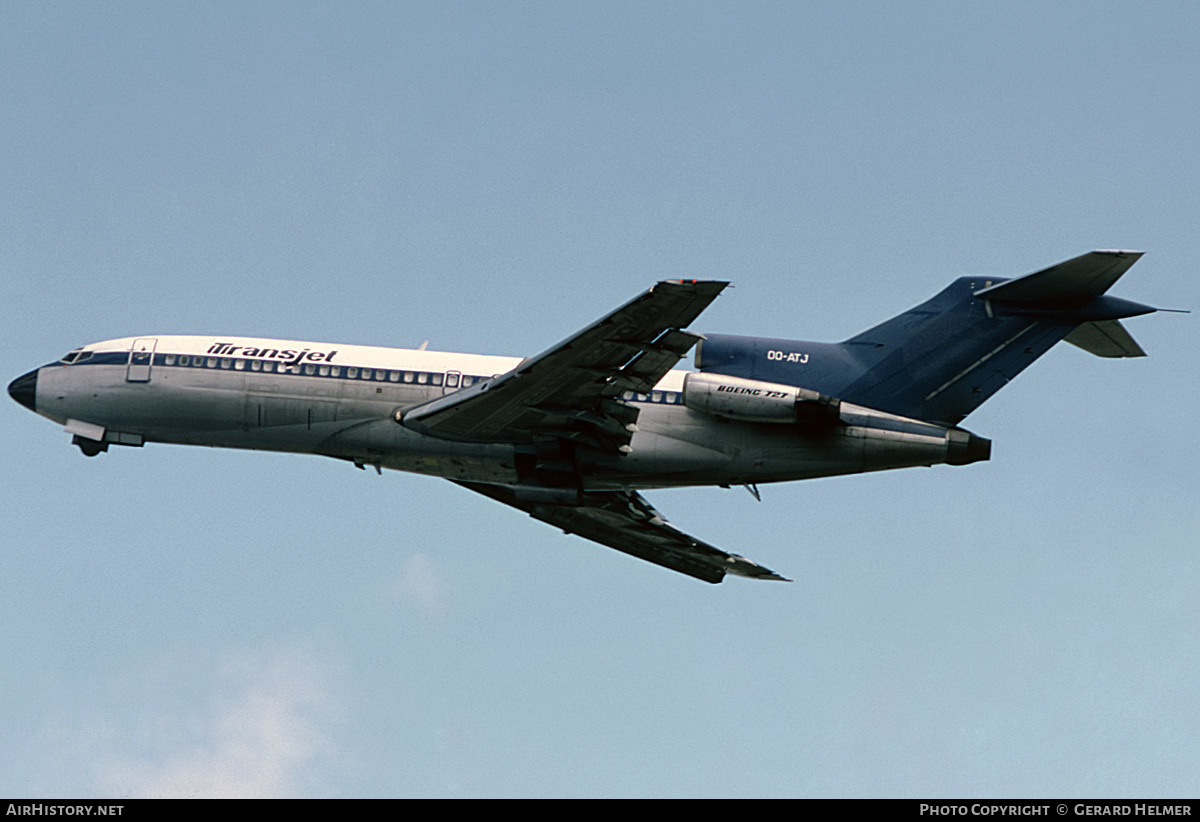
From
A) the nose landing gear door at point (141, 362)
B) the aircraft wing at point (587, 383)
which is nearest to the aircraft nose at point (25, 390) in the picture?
the nose landing gear door at point (141, 362)

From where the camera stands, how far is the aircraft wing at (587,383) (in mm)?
30734

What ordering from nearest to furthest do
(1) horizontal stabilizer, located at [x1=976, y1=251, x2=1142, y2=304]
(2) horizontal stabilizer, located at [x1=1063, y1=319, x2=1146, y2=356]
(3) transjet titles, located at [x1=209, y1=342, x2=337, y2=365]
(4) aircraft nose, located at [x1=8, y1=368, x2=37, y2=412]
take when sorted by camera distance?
(1) horizontal stabilizer, located at [x1=976, y1=251, x2=1142, y2=304]
(2) horizontal stabilizer, located at [x1=1063, y1=319, x2=1146, y2=356]
(3) transjet titles, located at [x1=209, y1=342, x2=337, y2=365]
(4) aircraft nose, located at [x1=8, y1=368, x2=37, y2=412]

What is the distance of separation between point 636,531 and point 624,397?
7.01 m

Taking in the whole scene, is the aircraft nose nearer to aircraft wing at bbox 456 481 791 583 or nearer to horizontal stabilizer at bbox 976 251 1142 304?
aircraft wing at bbox 456 481 791 583

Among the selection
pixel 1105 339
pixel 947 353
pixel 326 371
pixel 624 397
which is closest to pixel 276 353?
pixel 326 371

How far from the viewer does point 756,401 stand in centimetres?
3400

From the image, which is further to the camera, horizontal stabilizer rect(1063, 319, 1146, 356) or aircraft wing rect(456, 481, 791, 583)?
aircraft wing rect(456, 481, 791, 583)

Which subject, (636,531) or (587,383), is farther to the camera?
A: (636,531)

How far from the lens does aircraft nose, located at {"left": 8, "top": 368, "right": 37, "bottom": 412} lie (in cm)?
3947

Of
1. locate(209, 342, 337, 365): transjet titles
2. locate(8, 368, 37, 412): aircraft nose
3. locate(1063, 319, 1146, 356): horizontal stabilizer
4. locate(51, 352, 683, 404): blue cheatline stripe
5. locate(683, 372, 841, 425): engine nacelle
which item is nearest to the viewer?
locate(683, 372, 841, 425): engine nacelle

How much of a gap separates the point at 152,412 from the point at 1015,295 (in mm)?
22184

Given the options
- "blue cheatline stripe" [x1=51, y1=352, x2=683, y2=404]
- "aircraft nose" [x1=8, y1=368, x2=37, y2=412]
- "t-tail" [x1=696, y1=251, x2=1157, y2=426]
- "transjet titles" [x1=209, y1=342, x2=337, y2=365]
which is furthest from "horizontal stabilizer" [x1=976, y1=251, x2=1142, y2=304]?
"aircraft nose" [x1=8, y1=368, x2=37, y2=412]

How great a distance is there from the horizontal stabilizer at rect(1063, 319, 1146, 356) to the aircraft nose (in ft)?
89.6

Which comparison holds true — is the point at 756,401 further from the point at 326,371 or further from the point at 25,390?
the point at 25,390
